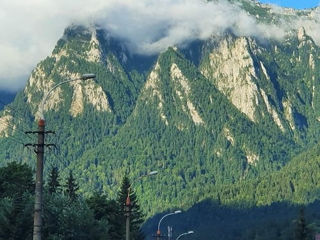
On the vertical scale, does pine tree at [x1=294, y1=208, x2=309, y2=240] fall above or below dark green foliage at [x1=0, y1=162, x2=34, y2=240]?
above

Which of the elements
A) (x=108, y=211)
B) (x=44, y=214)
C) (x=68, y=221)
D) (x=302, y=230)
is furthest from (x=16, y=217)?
(x=302, y=230)

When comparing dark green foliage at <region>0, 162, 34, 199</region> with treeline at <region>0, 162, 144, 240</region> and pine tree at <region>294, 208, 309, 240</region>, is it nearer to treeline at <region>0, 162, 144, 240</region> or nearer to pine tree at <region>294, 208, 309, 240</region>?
treeline at <region>0, 162, 144, 240</region>

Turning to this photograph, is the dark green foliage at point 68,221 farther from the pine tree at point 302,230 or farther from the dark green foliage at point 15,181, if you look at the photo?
the pine tree at point 302,230

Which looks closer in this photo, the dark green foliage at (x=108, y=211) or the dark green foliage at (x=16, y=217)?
the dark green foliage at (x=16, y=217)

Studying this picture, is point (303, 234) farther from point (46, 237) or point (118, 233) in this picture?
point (46, 237)

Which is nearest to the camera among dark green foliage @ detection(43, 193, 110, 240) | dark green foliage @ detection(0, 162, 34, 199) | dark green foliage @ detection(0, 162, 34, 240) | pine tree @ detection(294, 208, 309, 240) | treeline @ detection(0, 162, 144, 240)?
dark green foliage @ detection(0, 162, 34, 240)

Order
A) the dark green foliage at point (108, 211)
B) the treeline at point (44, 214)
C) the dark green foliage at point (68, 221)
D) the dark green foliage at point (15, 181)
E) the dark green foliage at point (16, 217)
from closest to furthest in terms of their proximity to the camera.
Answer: the dark green foliage at point (16, 217) < the treeline at point (44, 214) < the dark green foliage at point (68, 221) < the dark green foliage at point (15, 181) < the dark green foliage at point (108, 211)

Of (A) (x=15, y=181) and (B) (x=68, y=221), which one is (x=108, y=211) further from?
(B) (x=68, y=221)

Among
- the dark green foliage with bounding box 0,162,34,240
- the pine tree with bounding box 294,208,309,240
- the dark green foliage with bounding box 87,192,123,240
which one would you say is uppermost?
the dark green foliage with bounding box 87,192,123,240

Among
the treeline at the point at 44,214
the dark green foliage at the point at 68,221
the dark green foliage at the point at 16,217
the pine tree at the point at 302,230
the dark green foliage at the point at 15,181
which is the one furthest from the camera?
the pine tree at the point at 302,230

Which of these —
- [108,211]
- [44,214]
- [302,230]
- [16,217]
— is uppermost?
[108,211]

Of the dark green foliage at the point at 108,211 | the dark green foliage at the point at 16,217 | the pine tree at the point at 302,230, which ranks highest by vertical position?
the dark green foliage at the point at 108,211

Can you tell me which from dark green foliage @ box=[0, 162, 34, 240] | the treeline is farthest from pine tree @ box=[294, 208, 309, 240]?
dark green foliage @ box=[0, 162, 34, 240]

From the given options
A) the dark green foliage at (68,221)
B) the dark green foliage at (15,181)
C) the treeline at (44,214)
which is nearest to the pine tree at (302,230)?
the treeline at (44,214)
